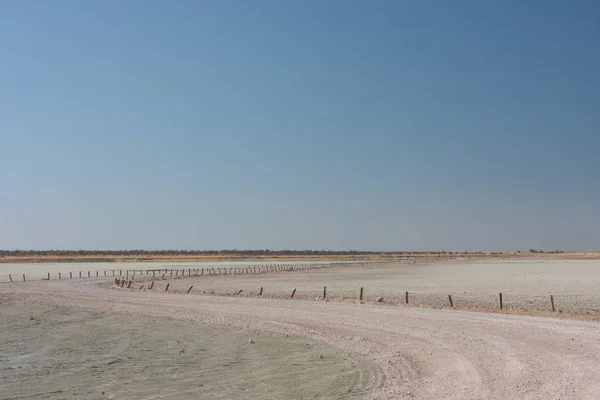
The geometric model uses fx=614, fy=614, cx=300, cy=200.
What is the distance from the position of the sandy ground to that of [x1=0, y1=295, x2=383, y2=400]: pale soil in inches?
19.5

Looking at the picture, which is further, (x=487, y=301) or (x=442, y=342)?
(x=487, y=301)

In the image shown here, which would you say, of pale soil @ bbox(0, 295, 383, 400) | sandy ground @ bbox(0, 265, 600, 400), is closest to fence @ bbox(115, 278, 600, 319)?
sandy ground @ bbox(0, 265, 600, 400)

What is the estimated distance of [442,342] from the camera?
22.3 meters

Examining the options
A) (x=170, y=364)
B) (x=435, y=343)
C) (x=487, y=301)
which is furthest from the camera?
(x=487, y=301)

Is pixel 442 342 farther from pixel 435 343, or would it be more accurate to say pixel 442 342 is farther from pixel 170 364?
pixel 170 364

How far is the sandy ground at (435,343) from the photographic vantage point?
50.5 ft

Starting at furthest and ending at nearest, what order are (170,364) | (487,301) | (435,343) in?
(487,301)
(435,343)
(170,364)

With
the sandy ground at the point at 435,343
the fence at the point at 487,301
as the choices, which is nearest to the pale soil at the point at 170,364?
the sandy ground at the point at 435,343

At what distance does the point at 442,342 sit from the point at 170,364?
31.7 ft

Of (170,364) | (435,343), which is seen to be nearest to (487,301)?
(435,343)

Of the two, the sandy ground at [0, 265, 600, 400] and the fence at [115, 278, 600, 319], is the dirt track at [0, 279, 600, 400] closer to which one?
the sandy ground at [0, 265, 600, 400]

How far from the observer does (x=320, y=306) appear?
36.9 meters

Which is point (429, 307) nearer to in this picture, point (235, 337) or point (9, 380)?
point (235, 337)

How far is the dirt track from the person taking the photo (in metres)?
15.4
